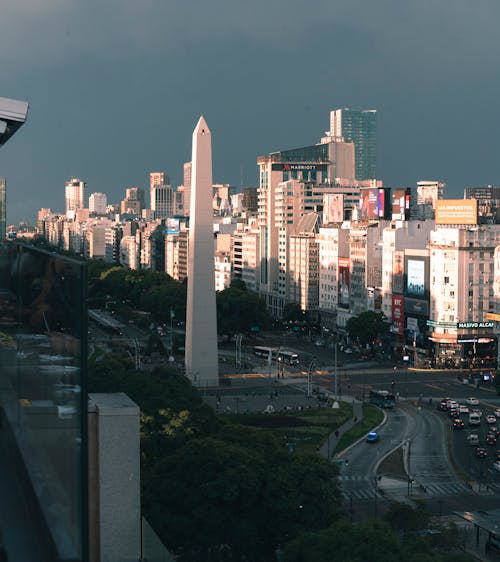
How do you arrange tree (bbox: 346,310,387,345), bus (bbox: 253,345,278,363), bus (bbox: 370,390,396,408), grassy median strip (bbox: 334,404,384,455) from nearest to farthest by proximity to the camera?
grassy median strip (bbox: 334,404,384,455) < bus (bbox: 370,390,396,408) < bus (bbox: 253,345,278,363) < tree (bbox: 346,310,387,345)

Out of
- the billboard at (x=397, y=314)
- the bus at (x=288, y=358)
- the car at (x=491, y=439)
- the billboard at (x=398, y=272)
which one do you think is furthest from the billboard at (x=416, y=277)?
the car at (x=491, y=439)

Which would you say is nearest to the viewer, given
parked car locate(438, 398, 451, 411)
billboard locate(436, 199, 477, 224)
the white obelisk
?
parked car locate(438, 398, 451, 411)

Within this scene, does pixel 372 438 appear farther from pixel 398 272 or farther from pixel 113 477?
pixel 398 272

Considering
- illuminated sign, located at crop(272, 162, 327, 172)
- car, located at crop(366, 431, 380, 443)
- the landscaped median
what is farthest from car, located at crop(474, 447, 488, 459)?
illuminated sign, located at crop(272, 162, 327, 172)

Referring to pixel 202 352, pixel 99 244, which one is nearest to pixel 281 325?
pixel 202 352

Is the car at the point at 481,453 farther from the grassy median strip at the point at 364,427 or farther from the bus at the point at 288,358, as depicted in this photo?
the bus at the point at 288,358

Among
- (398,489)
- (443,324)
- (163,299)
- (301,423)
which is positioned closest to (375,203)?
(163,299)

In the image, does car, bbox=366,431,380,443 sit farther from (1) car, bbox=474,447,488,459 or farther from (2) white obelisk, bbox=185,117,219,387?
(2) white obelisk, bbox=185,117,219,387
